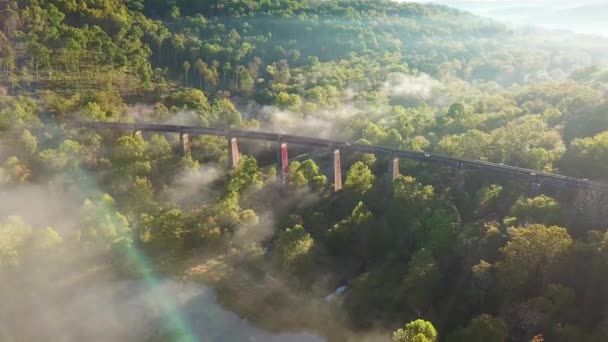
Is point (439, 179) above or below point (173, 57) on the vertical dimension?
below

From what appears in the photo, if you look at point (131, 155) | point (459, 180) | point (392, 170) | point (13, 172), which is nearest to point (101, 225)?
point (131, 155)

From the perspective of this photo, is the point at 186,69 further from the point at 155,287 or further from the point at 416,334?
the point at 416,334

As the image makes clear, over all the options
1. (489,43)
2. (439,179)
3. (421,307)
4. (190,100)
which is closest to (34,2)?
(190,100)

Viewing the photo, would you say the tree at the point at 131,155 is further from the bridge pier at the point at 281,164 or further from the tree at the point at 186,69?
the tree at the point at 186,69

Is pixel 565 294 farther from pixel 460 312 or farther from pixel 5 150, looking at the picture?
pixel 5 150

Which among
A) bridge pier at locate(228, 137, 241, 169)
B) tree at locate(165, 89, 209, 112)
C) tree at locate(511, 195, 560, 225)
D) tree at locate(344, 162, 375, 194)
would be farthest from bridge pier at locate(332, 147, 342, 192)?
tree at locate(165, 89, 209, 112)
